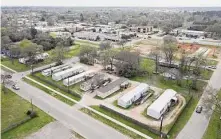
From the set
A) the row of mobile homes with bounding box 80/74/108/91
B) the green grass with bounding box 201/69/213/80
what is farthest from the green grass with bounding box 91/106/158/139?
the green grass with bounding box 201/69/213/80

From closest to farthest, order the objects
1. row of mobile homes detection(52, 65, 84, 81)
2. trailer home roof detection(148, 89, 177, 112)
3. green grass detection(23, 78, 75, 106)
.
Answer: trailer home roof detection(148, 89, 177, 112)
green grass detection(23, 78, 75, 106)
row of mobile homes detection(52, 65, 84, 81)

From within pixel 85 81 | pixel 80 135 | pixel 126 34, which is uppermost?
pixel 126 34

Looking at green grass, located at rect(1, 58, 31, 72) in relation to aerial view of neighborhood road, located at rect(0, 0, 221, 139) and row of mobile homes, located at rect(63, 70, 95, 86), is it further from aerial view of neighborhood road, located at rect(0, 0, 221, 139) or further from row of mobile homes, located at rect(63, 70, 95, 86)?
row of mobile homes, located at rect(63, 70, 95, 86)

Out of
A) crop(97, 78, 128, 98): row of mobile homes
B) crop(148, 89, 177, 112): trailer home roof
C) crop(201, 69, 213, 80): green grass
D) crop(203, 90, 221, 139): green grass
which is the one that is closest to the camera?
crop(203, 90, 221, 139): green grass

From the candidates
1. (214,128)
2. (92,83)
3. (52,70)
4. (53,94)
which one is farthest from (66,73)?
(214,128)

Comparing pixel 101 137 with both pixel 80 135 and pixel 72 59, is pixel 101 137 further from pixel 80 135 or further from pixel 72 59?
pixel 72 59

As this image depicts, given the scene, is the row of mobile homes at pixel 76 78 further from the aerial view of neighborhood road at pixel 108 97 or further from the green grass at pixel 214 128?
the green grass at pixel 214 128

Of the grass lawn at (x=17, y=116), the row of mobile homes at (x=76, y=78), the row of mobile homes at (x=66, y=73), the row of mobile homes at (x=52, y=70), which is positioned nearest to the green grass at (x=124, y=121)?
the grass lawn at (x=17, y=116)

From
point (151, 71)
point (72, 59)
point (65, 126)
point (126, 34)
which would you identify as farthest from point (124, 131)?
point (126, 34)
